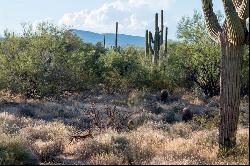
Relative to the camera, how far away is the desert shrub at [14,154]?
10578 mm

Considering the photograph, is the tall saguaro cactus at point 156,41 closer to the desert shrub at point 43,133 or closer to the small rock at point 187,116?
the small rock at point 187,116

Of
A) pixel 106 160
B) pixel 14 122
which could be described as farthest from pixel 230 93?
pixel 14 122

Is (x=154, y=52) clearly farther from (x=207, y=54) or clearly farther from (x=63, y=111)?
(x=63, y=111)

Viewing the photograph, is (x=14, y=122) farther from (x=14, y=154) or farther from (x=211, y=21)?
(x=211, y=21)

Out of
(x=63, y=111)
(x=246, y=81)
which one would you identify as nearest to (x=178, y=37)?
(x=246, y=81)

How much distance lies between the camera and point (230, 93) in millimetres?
11211

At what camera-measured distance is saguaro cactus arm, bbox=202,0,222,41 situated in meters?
11.9

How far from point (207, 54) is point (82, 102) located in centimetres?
689

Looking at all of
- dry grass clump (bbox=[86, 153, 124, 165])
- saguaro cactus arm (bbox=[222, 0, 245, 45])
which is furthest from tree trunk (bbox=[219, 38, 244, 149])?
dry grass clump (bbox=[86, 153, 124, 165])

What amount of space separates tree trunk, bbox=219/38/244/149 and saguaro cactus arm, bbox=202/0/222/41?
68cm

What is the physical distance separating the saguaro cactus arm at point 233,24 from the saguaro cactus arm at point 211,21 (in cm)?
78

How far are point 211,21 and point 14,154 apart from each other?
212 inches

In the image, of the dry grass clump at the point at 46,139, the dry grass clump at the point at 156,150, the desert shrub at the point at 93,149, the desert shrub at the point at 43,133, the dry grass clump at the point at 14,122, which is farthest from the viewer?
the dry grass clump at the point at 14,122

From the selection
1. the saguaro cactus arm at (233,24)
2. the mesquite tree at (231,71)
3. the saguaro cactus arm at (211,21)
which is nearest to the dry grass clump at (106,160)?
the mesquite tree at (231,71)
